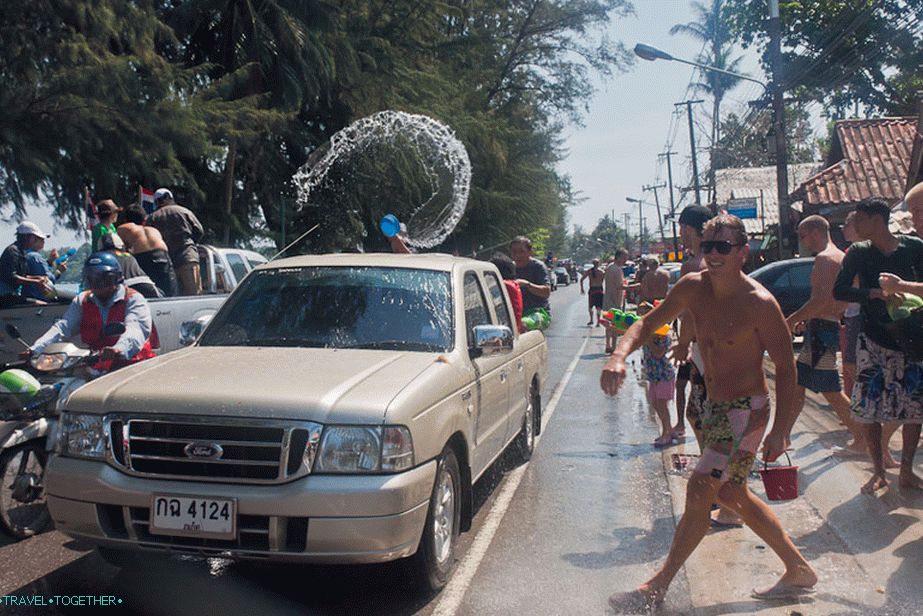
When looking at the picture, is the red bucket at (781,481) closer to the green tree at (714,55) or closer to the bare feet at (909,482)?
the bare feet at (909,482)

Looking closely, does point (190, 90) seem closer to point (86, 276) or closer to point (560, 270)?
point (86, 276)

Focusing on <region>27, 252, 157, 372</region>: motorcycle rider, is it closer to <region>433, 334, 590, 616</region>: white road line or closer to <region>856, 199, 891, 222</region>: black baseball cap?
<region>433, 334, 590, 616</region>: white road line

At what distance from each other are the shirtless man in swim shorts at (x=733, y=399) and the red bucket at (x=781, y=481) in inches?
13.1

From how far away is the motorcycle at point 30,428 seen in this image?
17.6 ft

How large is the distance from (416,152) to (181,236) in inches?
455

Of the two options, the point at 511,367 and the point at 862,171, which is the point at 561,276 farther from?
the point at 511,367

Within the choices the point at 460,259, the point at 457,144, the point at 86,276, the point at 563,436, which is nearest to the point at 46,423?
the point at 86,276

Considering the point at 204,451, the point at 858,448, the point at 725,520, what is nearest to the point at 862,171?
the point at 858,448

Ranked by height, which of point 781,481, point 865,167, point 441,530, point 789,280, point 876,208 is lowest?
point 441,530

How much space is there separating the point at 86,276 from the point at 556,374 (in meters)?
9.26

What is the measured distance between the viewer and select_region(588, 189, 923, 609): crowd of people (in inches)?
173

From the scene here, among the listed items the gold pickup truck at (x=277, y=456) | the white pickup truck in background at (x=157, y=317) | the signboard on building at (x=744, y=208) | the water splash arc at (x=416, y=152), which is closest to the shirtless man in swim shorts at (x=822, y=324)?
the gold pickup truck at (x=277, y=456)

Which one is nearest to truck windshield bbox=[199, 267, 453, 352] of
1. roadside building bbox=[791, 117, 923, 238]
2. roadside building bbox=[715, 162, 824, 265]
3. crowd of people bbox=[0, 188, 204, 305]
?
crowd of people bbox=[0, 188, 204, 305]

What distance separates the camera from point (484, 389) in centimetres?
557
